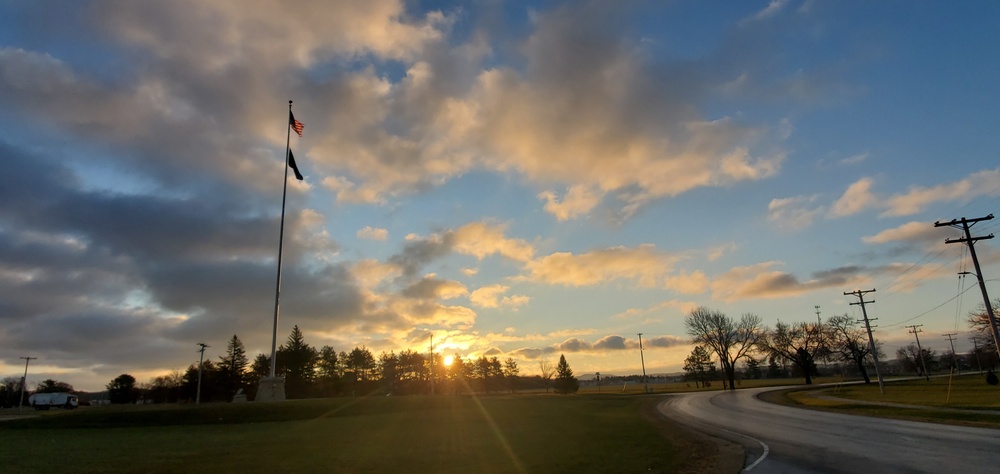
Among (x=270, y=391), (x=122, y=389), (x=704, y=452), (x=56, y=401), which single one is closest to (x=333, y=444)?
(x=704, y=452)

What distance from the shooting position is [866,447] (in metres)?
17.3

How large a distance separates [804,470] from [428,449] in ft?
39.6

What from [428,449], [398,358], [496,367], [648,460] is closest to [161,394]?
[398,358]

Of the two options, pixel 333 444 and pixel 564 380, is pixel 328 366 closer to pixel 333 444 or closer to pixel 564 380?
pixel 564 380

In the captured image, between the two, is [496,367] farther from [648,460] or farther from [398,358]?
[648,460]

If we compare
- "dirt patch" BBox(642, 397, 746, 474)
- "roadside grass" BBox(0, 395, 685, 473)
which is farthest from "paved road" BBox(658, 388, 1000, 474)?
"roadside grass" BBox(0, 395, 685, 473)

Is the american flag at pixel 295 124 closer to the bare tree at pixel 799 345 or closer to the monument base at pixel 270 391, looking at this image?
the monument base at pixel 270 391

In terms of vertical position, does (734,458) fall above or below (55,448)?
below

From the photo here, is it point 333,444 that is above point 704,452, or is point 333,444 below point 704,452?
above

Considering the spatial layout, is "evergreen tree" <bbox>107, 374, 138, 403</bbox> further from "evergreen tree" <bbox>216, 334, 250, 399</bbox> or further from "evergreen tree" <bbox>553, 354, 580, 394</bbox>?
"evergreen tree" <bbox>553, 354, 580, 394</bbox>

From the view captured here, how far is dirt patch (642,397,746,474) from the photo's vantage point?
15.0 m

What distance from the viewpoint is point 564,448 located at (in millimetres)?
18609

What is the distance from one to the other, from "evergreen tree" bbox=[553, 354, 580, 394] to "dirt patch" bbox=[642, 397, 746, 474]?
87063 millimetres

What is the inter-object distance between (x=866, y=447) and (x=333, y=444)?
63.3 ft
